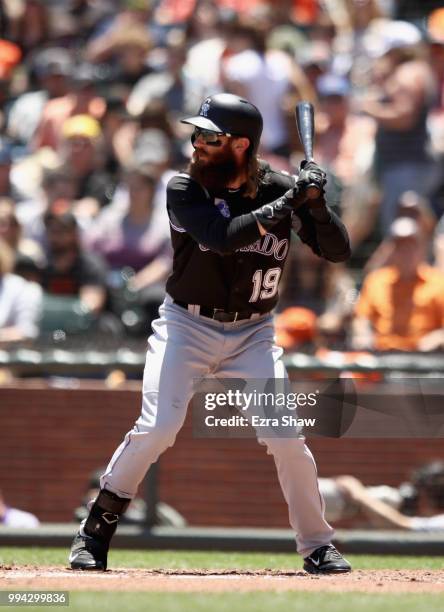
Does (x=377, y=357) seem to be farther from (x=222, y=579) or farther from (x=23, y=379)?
(x=222, y=579)

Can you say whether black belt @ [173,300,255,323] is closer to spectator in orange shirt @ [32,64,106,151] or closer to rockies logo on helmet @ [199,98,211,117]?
rockies logo on helmet @ [199,98,211,117]

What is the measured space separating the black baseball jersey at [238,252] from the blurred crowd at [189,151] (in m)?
1.72

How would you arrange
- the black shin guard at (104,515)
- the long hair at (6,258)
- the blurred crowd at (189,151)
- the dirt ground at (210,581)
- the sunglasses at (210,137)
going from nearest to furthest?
the dirt ground at (210,581) → the sunglasses at (210,137) → the black shin guard at (104,515) → the blurred crowd at (189,151) → the long hair at (6,258)

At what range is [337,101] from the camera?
999 cm

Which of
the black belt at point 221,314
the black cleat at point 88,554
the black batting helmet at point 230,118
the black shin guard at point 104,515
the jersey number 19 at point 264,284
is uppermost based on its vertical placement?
the black batting helmet at point 230,118

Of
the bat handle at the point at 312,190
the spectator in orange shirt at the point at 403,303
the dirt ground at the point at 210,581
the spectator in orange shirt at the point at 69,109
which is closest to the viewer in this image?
the dirt ground at the point at 210,581

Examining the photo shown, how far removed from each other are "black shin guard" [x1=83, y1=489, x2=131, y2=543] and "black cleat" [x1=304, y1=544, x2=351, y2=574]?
776mm

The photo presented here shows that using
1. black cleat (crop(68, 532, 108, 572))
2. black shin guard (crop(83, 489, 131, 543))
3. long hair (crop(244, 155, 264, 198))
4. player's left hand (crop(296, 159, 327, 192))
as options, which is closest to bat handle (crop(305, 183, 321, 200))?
player's left hand (crop(296, 159, 327, 192))

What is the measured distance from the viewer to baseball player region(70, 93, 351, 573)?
509 centimetres

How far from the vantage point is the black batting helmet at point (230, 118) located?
5.08 metres

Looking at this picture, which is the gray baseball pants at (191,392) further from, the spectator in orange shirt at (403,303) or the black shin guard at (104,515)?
the spectator in orange shirt at (403,303)

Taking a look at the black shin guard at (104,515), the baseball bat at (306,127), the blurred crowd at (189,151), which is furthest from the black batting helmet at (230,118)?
the blurred crowd at (189,151)

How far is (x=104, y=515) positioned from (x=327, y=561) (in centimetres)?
90

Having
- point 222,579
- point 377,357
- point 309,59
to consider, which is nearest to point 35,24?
point 309,59
